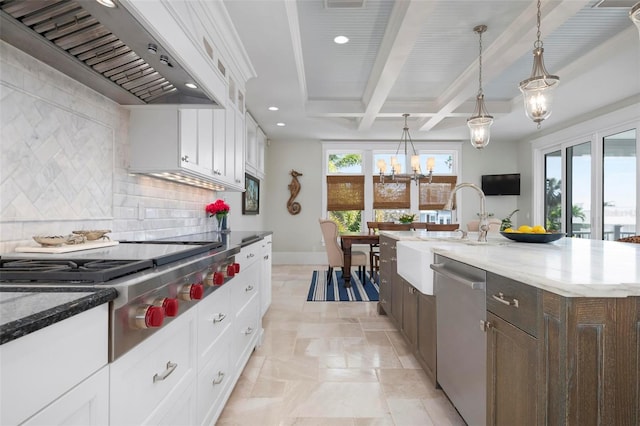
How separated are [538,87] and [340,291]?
349 centimetres

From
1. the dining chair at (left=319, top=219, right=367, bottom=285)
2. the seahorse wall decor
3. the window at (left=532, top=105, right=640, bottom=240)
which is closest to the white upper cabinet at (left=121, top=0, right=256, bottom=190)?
the dining chair at (left=319, top=219, right=367, bottom=285)

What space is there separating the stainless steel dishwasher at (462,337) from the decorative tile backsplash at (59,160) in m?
1.89

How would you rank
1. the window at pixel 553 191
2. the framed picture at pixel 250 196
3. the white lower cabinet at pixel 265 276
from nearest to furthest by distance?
the white lower cabinet at pixel 265 276
the framed picture at pixel 250 196
the window at pixel 553 191

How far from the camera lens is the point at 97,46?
4.48 feet

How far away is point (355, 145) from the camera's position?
7586 millimetres

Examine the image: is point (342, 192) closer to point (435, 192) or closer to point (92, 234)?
point (435, 192)

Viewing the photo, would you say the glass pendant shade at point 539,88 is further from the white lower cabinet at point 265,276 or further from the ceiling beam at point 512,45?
the white lower cabinet at point 265,276

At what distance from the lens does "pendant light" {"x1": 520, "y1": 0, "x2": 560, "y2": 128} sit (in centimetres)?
230

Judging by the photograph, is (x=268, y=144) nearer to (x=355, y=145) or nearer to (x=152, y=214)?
(x=355, y=145)

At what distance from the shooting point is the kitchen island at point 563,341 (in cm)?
96

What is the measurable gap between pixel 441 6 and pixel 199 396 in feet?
11.1

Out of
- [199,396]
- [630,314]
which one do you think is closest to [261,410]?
[199,396]

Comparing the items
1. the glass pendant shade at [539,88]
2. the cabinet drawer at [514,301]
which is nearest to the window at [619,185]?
the glass pendant shade at [539,88]

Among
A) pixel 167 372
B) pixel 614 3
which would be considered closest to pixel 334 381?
pixel 167 372
